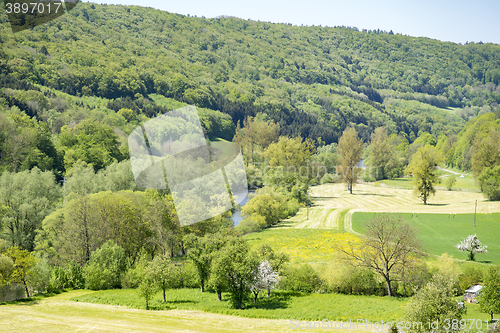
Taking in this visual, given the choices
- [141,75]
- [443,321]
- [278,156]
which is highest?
[141,75]

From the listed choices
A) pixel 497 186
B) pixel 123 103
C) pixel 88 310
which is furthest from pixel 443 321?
pixel 123 103

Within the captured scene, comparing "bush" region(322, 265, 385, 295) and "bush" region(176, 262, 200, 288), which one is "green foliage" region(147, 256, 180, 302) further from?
"bush" region(322, 265, 385, 295)

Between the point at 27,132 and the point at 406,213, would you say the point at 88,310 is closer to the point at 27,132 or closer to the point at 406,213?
the point at 27,132

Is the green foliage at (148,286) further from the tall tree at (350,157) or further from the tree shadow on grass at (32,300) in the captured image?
the tall tree at (350,157)

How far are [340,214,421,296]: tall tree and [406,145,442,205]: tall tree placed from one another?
148ft

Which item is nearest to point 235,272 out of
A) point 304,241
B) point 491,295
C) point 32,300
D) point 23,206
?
point 491,295

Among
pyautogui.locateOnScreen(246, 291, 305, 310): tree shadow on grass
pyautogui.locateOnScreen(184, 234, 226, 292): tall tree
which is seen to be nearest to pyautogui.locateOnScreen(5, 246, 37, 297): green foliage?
pyautogui.locateOnScreen(184, 234, 226, 292): tall tree

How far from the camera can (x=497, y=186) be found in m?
70.9

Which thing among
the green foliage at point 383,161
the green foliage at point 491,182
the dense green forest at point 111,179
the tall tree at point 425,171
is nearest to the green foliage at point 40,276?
the dense green forest at point 111,179

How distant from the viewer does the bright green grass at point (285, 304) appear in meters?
26.9

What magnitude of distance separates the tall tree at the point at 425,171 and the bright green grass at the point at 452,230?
1248 centimetres

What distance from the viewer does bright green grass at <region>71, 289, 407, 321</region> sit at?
2686 centimetres

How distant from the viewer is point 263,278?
31.1 meters

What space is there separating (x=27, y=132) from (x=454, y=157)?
132 metres
